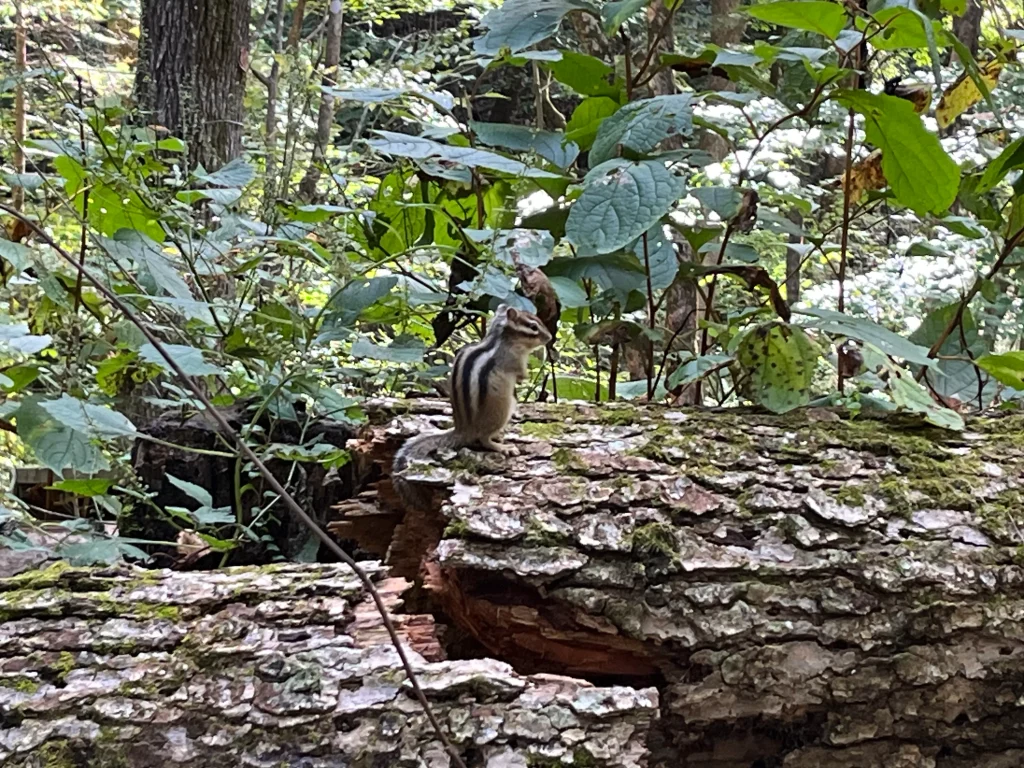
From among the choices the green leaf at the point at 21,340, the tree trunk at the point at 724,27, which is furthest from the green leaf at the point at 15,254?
the tree trunk at the point at 724,27

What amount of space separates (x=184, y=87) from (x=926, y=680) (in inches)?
145

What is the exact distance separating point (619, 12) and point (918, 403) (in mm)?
1207

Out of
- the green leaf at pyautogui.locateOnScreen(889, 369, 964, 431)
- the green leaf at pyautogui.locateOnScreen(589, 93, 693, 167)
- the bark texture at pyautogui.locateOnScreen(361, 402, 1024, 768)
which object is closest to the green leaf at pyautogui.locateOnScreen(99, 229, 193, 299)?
the bark texture at pyautogui.locateOnScreen(361, 402, 1024, 768)

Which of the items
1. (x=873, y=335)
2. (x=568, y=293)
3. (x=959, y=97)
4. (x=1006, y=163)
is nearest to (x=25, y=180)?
(x=568, y=293)

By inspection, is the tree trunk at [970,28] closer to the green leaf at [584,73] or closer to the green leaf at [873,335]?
the green leaf at [584,73]

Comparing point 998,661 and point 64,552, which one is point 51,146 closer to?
point 64,552

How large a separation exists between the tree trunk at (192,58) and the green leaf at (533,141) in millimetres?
1759

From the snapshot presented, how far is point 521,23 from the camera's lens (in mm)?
2258

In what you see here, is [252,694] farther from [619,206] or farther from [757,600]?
[619,206]

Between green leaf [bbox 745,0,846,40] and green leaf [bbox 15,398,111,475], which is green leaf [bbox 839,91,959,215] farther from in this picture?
green leaf [bbox 15,398,111,475]

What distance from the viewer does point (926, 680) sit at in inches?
66.8

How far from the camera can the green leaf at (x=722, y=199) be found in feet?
7.89

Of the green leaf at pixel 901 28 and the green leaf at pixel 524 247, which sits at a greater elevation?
the green leaf at pixel 901 28

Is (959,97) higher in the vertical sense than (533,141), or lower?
higher
